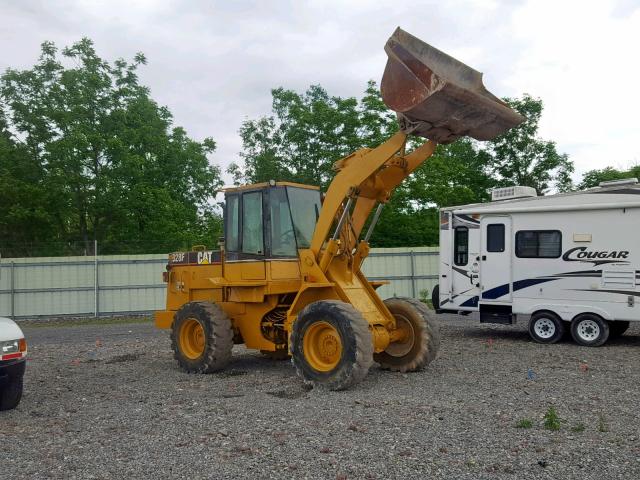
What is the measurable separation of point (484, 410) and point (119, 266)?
15.4 metres

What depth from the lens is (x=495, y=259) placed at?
13633 mm

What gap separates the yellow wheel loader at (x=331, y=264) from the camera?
809 centimetres

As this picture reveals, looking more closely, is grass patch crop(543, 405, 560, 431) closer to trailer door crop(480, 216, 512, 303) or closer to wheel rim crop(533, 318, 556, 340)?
wheel rim crop(533, 318, 556, 340)

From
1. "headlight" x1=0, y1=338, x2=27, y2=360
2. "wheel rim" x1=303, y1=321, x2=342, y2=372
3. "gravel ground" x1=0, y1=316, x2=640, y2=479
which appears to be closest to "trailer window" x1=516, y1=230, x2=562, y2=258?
"gravel ground" x1=0, y1=316, x2=640, y2=479

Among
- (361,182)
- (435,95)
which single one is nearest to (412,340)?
(361,182)

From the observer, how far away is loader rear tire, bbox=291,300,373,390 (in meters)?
8.12

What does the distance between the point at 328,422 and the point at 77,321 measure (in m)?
14.7

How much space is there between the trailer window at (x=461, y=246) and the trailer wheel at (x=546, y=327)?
1.90m

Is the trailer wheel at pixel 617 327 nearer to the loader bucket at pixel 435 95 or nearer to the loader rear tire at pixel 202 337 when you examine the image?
the loader bucket at pixel 435 95

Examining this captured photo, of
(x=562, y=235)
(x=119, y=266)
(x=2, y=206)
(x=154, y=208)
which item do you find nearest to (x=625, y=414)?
(x=562, y=235)

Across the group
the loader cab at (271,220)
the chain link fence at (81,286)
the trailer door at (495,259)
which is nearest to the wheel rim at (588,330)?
the trailer door at (495,259)

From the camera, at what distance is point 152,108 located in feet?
101

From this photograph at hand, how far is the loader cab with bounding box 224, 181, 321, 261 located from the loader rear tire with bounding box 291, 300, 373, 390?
4.43 ft

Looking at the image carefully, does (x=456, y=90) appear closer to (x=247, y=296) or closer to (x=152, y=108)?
(x=247, y=296)
